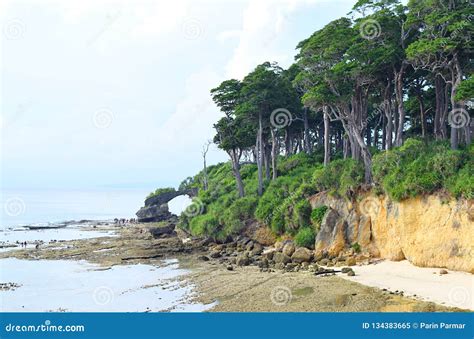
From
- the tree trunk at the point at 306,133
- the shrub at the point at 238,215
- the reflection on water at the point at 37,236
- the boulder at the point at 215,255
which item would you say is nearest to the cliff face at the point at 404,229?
the shrub at the point at 238,215

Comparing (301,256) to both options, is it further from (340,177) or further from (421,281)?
(421,281)

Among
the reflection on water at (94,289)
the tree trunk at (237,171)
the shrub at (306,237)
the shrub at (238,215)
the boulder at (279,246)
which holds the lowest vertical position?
the reflection on water at (94,289)

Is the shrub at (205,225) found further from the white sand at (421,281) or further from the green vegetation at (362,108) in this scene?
the white sand at (421,281)

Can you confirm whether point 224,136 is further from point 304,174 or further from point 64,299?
point 64,299

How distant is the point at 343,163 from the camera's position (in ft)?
102

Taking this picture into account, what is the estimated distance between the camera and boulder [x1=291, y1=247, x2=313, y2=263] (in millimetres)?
27781

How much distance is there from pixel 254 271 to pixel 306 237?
5201 millimetres

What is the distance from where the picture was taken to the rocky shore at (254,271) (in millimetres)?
18359

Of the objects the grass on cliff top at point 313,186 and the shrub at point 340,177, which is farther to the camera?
the shrub at point 340,177

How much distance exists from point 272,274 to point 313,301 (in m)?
6.40

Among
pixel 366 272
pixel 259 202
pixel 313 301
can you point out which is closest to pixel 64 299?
pixel 313 301

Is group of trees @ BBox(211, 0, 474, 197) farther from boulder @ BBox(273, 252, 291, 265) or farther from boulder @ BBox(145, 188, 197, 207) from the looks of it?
boulder @ BBox(145, 188, 197, 207)

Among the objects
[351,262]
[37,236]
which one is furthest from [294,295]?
[37,236]

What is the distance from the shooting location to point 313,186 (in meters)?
32.4
